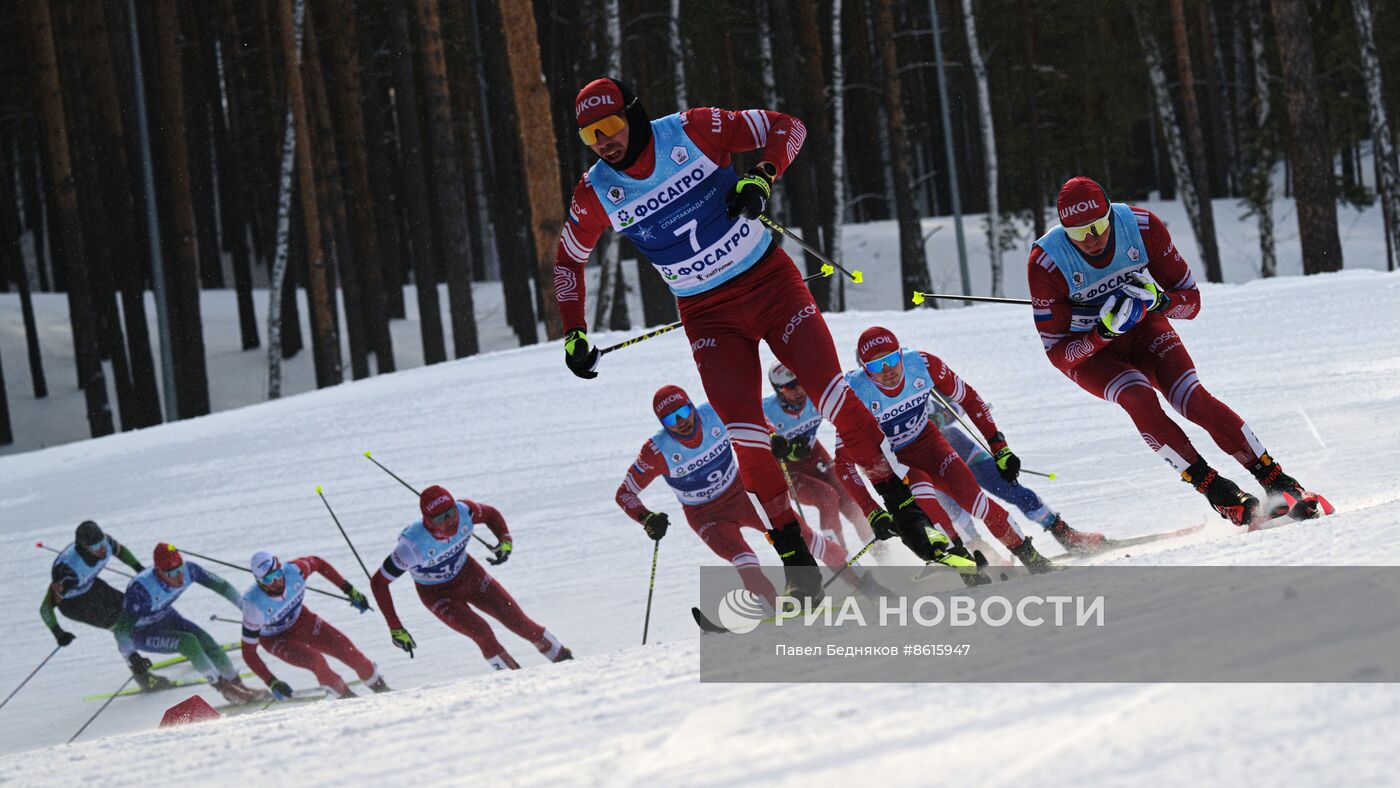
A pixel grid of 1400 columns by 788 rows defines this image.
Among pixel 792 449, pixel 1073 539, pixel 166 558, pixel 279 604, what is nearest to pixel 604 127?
pixel 1073 539

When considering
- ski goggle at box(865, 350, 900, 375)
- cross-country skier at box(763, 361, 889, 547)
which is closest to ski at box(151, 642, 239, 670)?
cross-country skier at box(763, 361, 889, 547)

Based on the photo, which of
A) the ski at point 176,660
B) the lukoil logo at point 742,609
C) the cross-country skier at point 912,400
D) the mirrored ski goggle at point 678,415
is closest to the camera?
the lukoil logo at point 742,609

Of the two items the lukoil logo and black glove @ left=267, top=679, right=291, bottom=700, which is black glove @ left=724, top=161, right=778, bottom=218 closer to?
the lukoil logo

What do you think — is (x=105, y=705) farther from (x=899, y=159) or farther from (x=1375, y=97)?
(x=1375, y=97)

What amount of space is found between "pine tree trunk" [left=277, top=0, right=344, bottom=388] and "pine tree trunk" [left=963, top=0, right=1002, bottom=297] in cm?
1266

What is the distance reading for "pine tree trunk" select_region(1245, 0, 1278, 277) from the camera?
88.2ft

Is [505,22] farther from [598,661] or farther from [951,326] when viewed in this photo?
[598,661]

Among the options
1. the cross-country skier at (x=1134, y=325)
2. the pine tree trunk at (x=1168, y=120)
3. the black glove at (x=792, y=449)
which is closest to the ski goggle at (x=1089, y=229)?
the cross-country skier at (x=1134, y=325)

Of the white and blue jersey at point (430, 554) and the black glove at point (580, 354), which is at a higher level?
the black glove at point (580, 354)

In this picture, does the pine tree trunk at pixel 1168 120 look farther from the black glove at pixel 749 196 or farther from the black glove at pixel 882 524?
the black glove at pixel 749 196

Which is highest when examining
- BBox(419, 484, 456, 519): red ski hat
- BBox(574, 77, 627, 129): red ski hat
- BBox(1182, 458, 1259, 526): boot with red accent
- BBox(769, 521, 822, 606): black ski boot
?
BBox(574, 77, 627, 129): red ski hat

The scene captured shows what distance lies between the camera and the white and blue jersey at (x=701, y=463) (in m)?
8.92

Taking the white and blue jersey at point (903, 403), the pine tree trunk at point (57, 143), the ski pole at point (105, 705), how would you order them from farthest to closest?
the pine tree trunk at point (57, 143), the ski pole at point (105, 705), the white and blue jersey at point (903, 403)

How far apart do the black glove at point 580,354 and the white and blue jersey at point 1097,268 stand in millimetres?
2497
